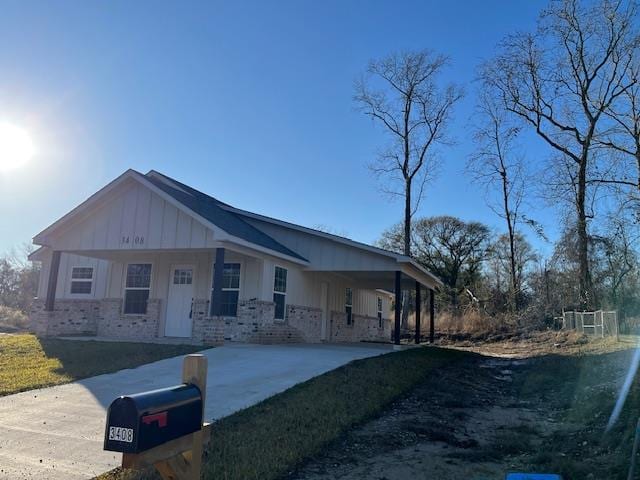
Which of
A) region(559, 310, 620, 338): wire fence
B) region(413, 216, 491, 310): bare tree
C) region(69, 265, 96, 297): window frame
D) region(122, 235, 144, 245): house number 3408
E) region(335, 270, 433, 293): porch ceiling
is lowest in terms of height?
region(559, 310, 620, 338): wire fence

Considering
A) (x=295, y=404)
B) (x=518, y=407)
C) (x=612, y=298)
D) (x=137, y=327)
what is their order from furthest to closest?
(x=612, y=298) < (x=137, y=327) < (x=518, y=407) < (x=295, y=404)

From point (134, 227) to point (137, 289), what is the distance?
8.86 feet

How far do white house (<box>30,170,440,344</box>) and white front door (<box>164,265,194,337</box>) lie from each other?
3cm

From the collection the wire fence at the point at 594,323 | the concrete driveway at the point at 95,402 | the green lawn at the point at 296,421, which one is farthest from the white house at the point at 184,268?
the wire fence at the point at 594,323

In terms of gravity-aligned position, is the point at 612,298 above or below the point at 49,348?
above

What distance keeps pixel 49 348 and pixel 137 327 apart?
3523 mm

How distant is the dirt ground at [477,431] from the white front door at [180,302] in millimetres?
7725

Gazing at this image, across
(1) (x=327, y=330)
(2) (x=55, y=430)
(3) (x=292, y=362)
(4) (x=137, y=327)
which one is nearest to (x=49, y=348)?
(4) (x=137, y=327)

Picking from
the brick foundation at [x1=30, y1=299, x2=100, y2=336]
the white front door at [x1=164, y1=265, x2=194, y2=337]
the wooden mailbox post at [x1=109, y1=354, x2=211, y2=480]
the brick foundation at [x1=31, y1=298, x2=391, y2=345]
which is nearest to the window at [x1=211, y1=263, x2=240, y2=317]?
the brick foundation at [x1=31, y1=298, x2=391, y2=345]

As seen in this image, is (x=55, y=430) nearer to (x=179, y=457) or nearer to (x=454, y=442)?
(x=179, y=457)

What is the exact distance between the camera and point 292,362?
37.0ft

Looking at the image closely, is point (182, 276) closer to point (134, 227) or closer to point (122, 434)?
point (134, 227)

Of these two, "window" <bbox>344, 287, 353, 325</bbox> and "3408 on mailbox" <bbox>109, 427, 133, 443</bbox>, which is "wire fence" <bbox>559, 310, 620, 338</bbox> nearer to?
"window" <bbox>344, 287, 353, 325</bbox>

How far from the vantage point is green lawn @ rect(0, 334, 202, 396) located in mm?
9195
